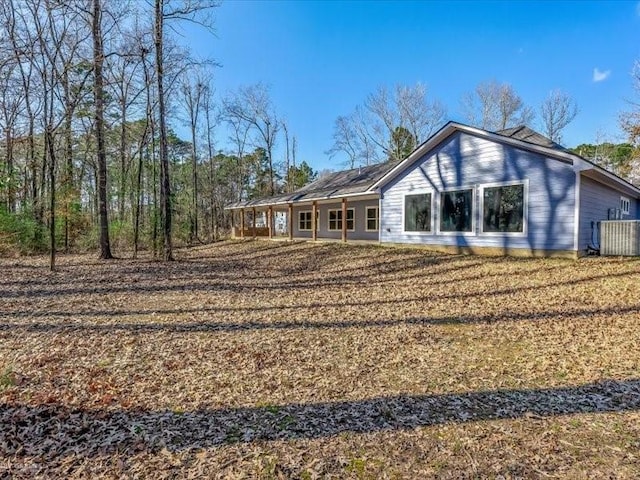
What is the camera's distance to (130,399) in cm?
366

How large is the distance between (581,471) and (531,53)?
23.5 metres

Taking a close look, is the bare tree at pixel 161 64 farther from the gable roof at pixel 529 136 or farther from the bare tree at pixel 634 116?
the bare tree at pixel 634 116

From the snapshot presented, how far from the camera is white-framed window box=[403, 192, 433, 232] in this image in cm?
1370

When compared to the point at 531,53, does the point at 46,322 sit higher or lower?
lower

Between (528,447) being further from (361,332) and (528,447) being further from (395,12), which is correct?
(395,12)

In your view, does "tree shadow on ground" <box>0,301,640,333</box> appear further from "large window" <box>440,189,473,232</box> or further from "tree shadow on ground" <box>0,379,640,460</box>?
"large window" <box>440,189,473,232</box>

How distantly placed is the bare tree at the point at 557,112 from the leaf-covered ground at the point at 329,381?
29.0 m

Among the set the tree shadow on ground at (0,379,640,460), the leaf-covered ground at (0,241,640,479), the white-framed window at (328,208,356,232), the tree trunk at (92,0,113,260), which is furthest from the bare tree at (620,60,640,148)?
the tree trunk at (92,0,113,260)

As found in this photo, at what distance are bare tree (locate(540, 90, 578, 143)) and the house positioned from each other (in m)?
19.7

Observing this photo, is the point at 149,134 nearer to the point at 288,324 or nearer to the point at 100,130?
the point at 100,130

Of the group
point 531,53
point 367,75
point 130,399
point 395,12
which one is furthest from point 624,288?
point 367,75

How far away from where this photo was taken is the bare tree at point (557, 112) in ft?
103

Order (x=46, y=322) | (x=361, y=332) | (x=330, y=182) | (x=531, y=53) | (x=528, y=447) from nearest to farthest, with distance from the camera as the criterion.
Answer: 1. (x=528, y=447)
2. (x=361, y=332)
3. (x=46, y=322)
4. (x=531, y=53)
5. (x=330, y=182)

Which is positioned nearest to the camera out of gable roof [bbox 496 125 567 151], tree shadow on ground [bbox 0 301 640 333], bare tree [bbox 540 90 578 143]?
tree shadow on ground [bbox 0 301 640 333]
